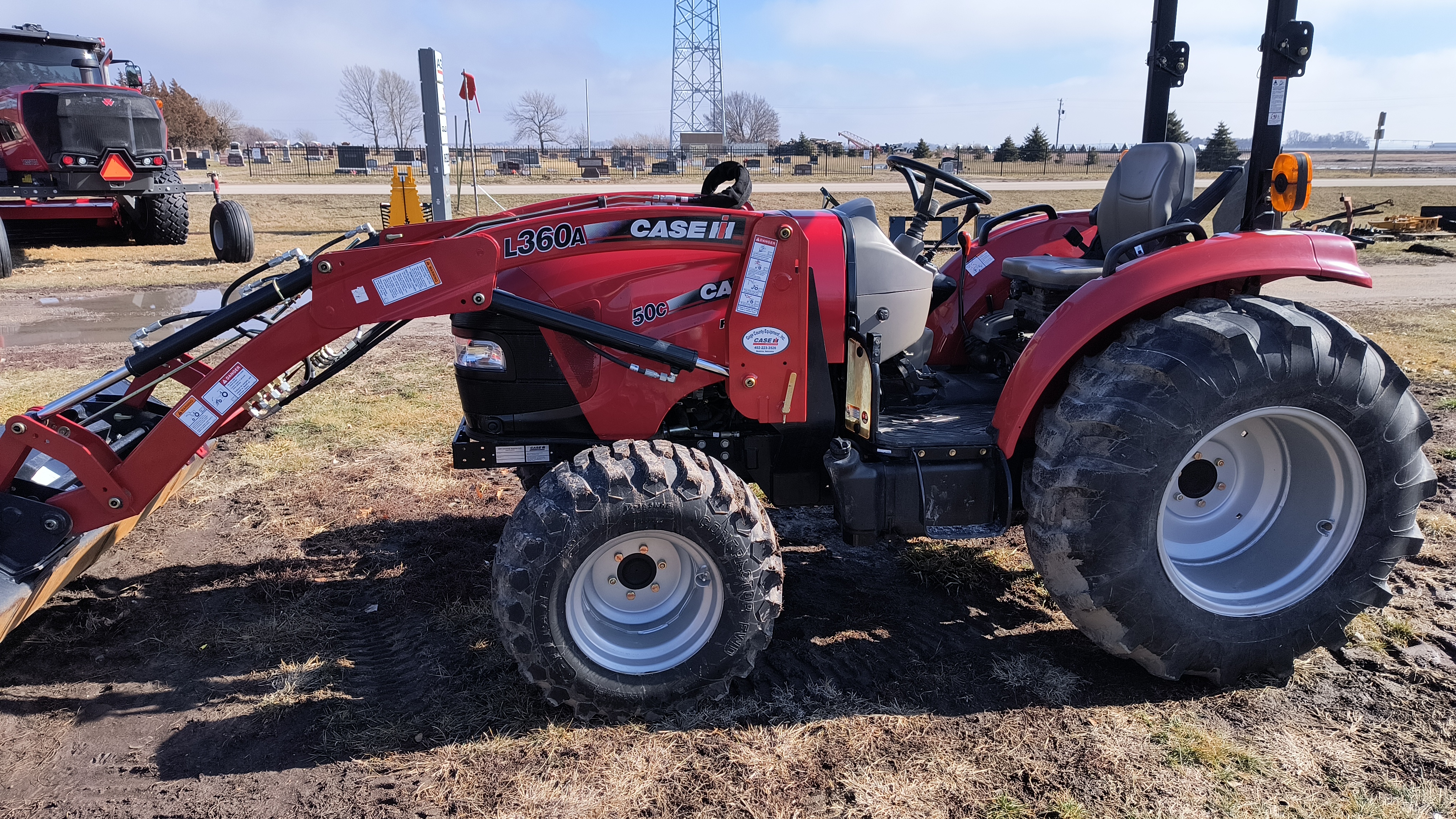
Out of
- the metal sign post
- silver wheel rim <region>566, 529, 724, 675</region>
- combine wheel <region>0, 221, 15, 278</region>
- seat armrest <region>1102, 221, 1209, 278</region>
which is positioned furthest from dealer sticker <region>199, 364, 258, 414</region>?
combine wheel <region>0, 221, 15, 278</region>

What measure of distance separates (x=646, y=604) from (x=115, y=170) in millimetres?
12556

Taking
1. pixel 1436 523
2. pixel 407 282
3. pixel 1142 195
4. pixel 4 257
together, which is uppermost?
pixel 1142 195

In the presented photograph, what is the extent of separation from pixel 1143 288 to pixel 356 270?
2451mm

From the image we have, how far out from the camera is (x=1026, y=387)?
3018 millimetres

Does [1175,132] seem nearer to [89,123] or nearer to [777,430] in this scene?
[777,430]

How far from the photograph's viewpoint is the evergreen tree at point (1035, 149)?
39875 mm

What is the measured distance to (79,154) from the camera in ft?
39.0

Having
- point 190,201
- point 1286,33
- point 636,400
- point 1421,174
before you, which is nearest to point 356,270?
point 636,400

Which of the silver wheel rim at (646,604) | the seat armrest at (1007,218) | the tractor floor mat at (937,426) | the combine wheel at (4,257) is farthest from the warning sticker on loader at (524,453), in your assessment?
the combine wheel at (4,257)

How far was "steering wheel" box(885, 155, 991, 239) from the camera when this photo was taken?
3885mm

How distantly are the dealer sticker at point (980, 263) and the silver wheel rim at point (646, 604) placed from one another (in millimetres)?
2421

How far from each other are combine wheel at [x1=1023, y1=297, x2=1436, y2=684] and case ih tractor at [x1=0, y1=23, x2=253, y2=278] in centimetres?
1210

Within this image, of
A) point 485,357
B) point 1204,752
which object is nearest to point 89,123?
point 485,357

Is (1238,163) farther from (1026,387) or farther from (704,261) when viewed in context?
(704,261)
